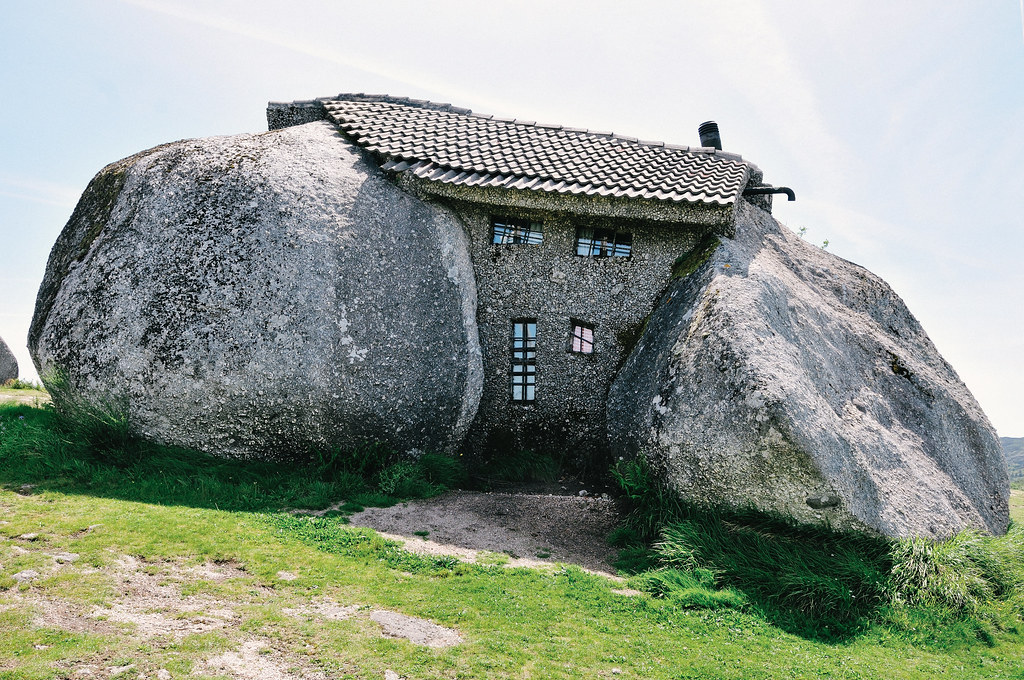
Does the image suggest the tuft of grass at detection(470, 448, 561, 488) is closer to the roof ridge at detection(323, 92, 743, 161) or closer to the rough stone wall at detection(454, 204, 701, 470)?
the rough stone wall at detection(454, 204, 701, 470)

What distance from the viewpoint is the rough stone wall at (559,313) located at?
1059 centimetres

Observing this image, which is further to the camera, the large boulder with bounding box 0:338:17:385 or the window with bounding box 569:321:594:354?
the large boulder with bounding box 0:338:17:385

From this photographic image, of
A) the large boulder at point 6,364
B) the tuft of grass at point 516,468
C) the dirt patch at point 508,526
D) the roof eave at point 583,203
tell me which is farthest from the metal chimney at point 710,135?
the large boulder at point 6,364

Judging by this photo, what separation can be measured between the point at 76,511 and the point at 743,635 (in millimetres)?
7097

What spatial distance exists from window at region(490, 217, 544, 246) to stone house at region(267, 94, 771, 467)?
17 millimetres

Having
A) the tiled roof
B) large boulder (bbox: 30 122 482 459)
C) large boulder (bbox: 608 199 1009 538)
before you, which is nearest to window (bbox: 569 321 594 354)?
large boulder (bbox: 608 199 1009 538)

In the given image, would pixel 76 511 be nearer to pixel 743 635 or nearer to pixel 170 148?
pixel 170 148

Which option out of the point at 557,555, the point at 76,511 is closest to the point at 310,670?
the point at 557,555

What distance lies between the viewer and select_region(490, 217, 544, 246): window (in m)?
11.0

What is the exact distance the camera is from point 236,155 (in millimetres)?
9953

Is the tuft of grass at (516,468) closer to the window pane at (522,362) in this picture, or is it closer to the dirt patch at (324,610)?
the window pane at (522,362)

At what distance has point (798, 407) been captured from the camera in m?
7.61

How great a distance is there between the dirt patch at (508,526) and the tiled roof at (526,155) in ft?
15.5

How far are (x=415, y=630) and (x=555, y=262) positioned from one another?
674 cm
